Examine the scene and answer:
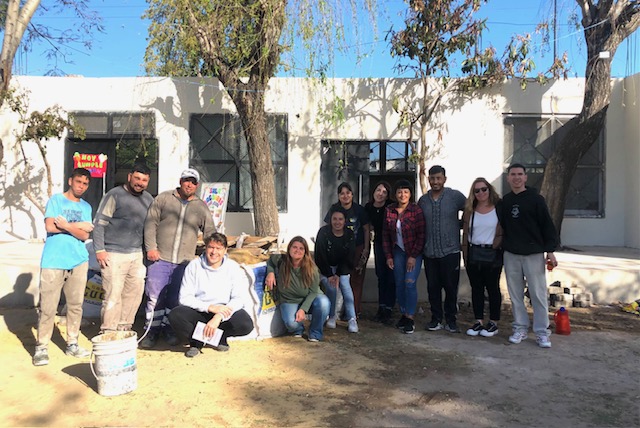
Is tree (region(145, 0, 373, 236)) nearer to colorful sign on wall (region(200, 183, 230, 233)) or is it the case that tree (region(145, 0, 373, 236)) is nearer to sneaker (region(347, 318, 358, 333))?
colorful sign on wall (region(200, 183, 230, 233))

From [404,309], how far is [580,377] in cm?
180

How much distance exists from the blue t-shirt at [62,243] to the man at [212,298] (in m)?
0.97

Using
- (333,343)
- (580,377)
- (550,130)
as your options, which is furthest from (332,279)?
(550,130)

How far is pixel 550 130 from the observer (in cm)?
991

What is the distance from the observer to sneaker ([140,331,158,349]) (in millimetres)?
4742

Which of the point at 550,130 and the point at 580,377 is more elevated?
the point at 550,130

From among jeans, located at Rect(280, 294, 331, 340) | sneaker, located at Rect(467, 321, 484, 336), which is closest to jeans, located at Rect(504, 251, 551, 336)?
sneaker, located at Rect(467, 321, 484, 336)

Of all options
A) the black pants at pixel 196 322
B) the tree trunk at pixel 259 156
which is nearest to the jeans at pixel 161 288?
the black pants at pixel 196 322

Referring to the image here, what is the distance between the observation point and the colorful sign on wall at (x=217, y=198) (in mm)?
9418

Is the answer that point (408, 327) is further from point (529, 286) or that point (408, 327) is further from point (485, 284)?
point (529, 286)

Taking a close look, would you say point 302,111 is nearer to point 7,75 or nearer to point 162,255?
point 7,75

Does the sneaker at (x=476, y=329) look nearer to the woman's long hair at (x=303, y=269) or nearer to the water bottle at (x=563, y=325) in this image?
the water bottle at (x=563, y=325)

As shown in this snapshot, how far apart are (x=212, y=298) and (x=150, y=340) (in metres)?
0.89

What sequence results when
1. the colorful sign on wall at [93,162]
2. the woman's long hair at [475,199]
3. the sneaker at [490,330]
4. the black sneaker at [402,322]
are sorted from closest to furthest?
the woman's long hair at [475,199] < the sneaker at [490,330] < the black sneaker at [402,322] < the colorful sign on wall at [93,162]
